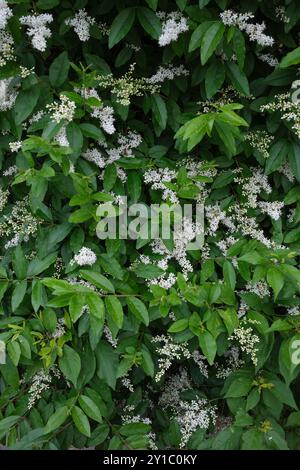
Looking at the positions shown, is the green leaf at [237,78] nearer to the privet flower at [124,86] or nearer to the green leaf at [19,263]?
the privet flower at [124,86]

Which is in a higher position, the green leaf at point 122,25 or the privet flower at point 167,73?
the green leaf at point 122,25

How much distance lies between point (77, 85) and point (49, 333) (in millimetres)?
945

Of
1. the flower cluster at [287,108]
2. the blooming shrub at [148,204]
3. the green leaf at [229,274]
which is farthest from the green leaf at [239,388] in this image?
the flower cluster at [287,108]

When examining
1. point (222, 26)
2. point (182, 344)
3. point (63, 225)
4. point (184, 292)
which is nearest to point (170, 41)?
point (222, 26)

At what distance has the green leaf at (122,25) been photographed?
1.93 m

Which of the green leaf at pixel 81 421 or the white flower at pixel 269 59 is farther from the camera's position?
the white flower at pixel 269 59

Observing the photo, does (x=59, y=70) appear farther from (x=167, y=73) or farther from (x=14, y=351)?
(x=14, y=351)

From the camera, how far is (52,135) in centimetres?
182

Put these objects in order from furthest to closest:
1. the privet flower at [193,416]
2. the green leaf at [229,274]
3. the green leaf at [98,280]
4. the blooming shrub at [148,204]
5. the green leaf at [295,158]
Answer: the privet flower at [193,416], the green leaf at [295,158], the green leaf at [229,274], the blooming shrub at [148,204], the green leaf at [98,280]

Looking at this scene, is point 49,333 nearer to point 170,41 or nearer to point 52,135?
point 52,135

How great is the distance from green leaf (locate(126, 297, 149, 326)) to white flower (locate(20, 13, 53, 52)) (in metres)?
0.95

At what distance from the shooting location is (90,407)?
1901 millimetres

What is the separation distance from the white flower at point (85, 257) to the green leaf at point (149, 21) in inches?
32.7

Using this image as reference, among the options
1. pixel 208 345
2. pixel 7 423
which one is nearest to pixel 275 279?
pixel 208 345
